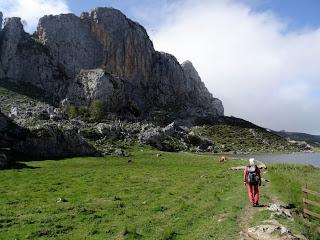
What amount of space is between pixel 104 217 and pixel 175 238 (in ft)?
21.4

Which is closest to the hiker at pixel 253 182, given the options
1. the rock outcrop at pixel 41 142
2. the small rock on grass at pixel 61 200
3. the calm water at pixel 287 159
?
the small rock on grass at pixel 61 200

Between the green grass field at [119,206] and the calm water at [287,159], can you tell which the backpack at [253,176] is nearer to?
the green grass field at [119,206]

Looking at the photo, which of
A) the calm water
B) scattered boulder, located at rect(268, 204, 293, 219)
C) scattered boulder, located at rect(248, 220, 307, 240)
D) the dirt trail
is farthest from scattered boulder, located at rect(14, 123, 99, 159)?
scattered boulder, located at rect(248, 220, 307, 240)

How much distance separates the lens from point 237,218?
26375mm

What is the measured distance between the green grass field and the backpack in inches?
70.8

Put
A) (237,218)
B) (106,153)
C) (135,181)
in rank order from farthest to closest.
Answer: (106,153) < (135,181) < (237,218)

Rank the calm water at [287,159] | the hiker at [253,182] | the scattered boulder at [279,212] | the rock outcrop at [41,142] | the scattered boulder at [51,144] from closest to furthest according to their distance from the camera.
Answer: the scattered boulder at [279,212]
the hiker at [253,182]
the rock outcrop at [41,142]
the scattered boulder at [51,144]
the calm water at [287,159]

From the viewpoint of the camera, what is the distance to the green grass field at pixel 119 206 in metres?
23.7

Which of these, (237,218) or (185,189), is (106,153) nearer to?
(185,189)

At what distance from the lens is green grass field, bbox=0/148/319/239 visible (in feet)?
77.7

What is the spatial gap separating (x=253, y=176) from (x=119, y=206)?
9.44m

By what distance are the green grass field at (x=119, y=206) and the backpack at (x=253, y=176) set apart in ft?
5.90

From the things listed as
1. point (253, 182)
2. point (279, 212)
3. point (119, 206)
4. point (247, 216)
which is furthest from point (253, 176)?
point (119, 206)

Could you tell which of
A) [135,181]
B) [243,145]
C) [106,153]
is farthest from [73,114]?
[135,181]
